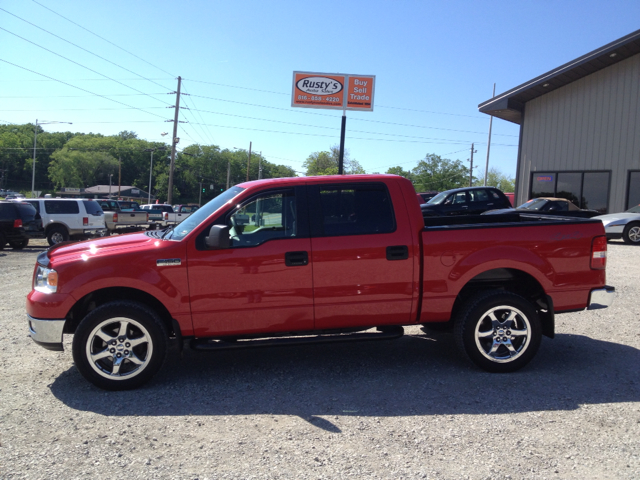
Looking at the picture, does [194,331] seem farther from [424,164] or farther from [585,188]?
[424,164]

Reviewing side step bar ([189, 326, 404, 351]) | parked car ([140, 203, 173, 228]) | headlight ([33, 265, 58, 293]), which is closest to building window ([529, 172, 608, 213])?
parked car ([140, 203, 173, 228])

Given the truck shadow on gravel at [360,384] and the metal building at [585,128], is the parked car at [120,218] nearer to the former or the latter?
the truck shadow on gravel at [360,384]

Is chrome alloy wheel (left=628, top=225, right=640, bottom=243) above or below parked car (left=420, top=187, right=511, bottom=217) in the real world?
below

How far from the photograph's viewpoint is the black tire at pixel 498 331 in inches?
190

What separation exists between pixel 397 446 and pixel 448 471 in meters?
0.41

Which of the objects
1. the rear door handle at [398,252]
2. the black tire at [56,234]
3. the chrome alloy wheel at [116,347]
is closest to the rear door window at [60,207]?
the black tire at [56,234]

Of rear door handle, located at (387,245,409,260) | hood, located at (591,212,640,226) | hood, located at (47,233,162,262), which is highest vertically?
hood, located at (591,212,640,226)

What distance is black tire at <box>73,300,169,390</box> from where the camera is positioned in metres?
4.37

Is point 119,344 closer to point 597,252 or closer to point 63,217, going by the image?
point 597,252

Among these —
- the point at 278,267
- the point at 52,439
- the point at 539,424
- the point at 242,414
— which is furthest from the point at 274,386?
the point at 539,424

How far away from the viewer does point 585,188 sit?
2416 centimetres

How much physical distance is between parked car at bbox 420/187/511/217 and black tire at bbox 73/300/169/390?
14532 mm

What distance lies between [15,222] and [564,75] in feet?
76.0

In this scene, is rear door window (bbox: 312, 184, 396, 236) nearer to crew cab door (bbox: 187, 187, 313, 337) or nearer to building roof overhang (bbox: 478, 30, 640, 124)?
crew cab door (bbox: 187, 187, 313, 337)
